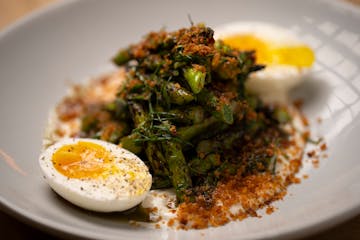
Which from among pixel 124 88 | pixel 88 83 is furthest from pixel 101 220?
pixel 88 83

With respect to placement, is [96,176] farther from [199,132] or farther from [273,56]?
[273,56]

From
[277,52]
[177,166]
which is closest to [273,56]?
[277,52]

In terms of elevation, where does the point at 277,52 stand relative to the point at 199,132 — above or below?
below

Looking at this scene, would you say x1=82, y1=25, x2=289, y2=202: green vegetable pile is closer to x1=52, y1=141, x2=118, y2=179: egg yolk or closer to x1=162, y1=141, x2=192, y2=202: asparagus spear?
x1=162, y1=141, x2=192, y2=202: asparagus spear

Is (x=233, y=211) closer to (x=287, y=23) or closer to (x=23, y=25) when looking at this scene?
(x=287, y=23)

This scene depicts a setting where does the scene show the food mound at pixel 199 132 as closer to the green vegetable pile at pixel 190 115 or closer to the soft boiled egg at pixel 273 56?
the green vegetable pile at pixel 190 115
